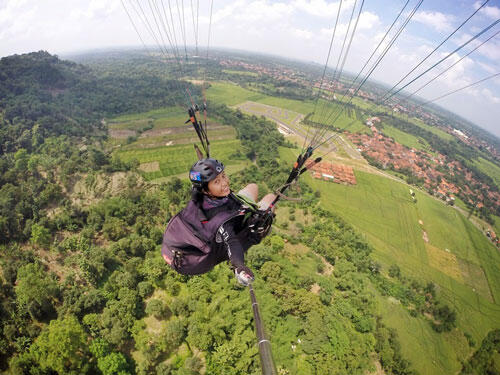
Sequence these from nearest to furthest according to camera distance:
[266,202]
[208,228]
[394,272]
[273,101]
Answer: [208,228], [266,202], [394,272], [273,101]

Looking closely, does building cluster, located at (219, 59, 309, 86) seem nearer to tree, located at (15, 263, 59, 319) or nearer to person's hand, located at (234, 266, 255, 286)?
tree, located at (15, 263, 59, 319)

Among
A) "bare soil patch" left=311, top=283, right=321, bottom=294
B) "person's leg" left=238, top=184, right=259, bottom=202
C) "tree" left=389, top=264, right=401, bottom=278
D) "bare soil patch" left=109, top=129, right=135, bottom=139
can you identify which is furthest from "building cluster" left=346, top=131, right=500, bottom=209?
"bare soil patch" left=109, top=129, right=135, bottom=139

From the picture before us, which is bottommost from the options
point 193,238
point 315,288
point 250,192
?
point 315,288

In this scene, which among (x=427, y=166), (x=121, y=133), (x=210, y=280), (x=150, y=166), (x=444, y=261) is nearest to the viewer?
(x=210, y=280)

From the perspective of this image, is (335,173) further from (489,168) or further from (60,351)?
(489,168)

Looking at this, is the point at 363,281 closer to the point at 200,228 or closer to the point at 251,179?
the point at 251,179

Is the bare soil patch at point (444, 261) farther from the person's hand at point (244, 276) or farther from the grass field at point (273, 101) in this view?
the grass field at point (273, 101)

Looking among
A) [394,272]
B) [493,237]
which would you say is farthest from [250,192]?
[493,237]
